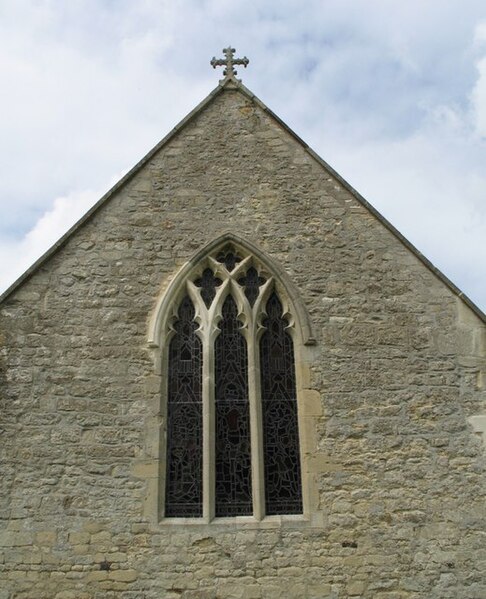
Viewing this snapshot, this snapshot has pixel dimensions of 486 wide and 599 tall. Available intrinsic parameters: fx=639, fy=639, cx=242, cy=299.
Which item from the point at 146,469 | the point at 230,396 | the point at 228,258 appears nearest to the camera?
the point at 146,469

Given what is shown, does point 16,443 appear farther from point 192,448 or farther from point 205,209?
point 205,209

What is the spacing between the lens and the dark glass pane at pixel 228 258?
8.19 metres

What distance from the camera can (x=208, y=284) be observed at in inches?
319

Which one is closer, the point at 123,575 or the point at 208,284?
the point at 123,575

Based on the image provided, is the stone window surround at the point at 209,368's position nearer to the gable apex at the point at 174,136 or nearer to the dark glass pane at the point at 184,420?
the dark glass pane at the point at 184,420

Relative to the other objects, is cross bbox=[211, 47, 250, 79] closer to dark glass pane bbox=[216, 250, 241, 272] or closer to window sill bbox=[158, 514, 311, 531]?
dark glass pane bbox=[216, 250, 241, 272]

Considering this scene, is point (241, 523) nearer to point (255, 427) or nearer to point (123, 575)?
point (255, 427)

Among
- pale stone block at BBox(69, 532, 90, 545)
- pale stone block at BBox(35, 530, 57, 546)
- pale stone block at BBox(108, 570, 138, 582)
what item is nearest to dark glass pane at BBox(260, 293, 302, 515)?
pale stone block at BBox(108, 570, 138, 582)

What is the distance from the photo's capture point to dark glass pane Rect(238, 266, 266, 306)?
801cm

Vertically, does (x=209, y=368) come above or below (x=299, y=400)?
above

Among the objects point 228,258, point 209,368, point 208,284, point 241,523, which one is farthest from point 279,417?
point 228,258

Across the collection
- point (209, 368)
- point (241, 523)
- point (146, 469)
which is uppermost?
point (209, 368)

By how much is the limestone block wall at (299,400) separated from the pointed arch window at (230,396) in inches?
10.1

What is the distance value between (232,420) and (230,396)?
0.95ft
